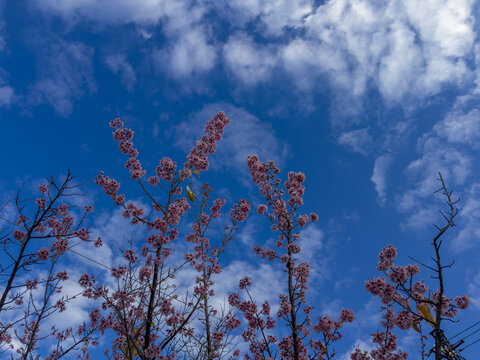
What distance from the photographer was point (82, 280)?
7.10 metres

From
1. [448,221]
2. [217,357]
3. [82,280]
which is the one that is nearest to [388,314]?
[448,221]

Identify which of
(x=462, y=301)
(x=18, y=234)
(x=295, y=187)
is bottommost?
(x=462, y=301)

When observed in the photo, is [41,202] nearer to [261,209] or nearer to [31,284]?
[31,284]

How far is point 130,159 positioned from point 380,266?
692 centimetres

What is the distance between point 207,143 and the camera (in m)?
9.18

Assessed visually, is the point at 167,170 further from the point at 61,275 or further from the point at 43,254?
the point at 61,275

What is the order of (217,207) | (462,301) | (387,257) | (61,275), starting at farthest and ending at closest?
(217,207) < (61,275) < (387,257) < (462,301)

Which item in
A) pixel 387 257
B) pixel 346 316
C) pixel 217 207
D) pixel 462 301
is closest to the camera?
pixel 462 301

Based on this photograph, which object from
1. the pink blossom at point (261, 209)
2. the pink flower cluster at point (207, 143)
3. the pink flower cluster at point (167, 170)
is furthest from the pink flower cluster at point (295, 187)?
the pink flower cluster at point (167, 170)

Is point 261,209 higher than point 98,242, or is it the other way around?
point 261,209

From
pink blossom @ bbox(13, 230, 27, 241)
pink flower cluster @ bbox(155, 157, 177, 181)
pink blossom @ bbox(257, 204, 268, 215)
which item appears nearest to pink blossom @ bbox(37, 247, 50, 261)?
pink blossom @ bbox(13, 230, 27, 241)

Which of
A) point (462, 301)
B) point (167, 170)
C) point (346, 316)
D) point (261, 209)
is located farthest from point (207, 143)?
point (462, 301)

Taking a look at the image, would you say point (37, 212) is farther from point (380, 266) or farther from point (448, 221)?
point (448, 221)

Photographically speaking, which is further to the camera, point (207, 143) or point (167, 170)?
point (207, 143)
